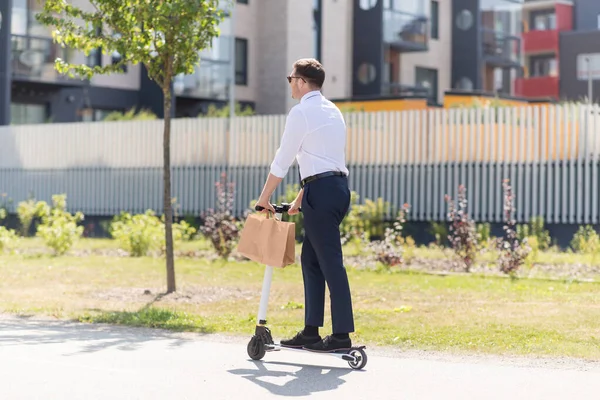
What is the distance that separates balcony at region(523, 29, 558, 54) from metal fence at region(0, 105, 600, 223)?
41.2m

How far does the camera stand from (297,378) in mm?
7523

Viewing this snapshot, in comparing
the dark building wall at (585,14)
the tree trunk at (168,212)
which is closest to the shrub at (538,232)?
the tree trunk at (168,212)

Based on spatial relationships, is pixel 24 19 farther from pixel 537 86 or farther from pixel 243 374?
pixel 537 86

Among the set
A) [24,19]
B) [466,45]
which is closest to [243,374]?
[24,19]

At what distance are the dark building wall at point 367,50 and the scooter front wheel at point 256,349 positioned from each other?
34.5m

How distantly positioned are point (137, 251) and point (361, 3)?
85.1ft

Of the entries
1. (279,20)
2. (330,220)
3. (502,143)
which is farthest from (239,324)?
(279,20)

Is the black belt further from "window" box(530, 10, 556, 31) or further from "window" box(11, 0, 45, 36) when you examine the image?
"window" box(530, 10, 556, 31)

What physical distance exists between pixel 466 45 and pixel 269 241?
3962 cm

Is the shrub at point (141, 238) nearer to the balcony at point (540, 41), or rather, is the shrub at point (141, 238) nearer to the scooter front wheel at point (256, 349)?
the scooter front wheel at point (256, 349)

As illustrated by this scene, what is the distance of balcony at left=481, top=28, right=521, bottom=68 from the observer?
156ft

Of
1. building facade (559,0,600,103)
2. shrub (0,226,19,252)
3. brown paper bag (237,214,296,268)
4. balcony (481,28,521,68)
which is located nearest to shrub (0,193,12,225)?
shrub (0,226,19,252)

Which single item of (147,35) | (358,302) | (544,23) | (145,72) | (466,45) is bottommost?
(358,302)

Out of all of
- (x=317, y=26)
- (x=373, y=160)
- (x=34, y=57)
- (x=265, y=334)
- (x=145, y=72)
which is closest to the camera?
(x=265, y=334)
